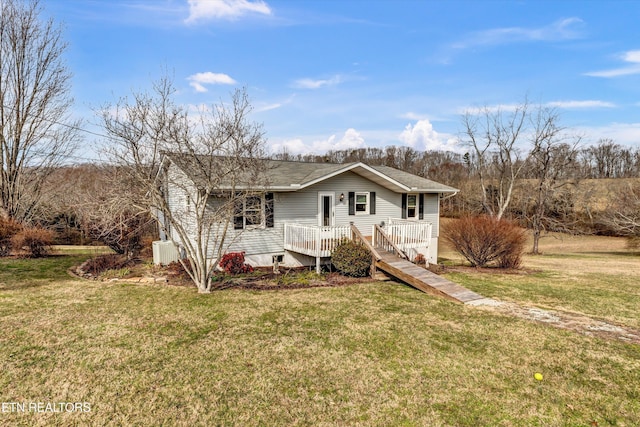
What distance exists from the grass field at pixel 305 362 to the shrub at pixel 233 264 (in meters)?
2.75

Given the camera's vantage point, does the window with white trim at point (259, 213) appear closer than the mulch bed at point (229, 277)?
Answer: No

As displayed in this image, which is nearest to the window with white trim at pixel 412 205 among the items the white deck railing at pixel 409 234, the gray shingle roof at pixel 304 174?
the gray shingle roof at pixel 304 174

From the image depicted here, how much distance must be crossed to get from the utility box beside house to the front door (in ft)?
18.8

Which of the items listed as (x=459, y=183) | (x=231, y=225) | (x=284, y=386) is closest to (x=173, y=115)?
(x=231, y=225)

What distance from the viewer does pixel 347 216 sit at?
1487 centimetres

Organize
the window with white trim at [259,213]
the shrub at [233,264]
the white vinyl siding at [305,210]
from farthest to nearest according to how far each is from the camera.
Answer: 1. the white vinyl siding at [305,210]
2. the window with white trim at [259,213]
3. the shrub at [233,264]

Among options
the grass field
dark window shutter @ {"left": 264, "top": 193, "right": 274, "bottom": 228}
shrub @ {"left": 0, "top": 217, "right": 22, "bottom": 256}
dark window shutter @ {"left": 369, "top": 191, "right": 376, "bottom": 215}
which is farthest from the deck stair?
shrub @ {"left": 0, "top": 217, "right": 22, "bottom": 256}

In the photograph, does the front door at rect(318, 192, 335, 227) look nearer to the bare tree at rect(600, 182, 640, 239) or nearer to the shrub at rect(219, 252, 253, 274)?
the shrub at rect(219, 252, 253, 274)

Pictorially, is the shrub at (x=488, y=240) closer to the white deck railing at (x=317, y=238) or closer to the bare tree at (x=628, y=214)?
the white deck railing at (x=317, y=238)

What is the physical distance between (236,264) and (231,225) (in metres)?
1.46

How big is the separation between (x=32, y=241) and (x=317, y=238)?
38.7ft

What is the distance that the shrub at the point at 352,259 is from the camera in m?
11.5

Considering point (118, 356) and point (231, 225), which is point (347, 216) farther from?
point (118, 356)

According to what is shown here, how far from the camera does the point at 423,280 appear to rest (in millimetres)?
9828
